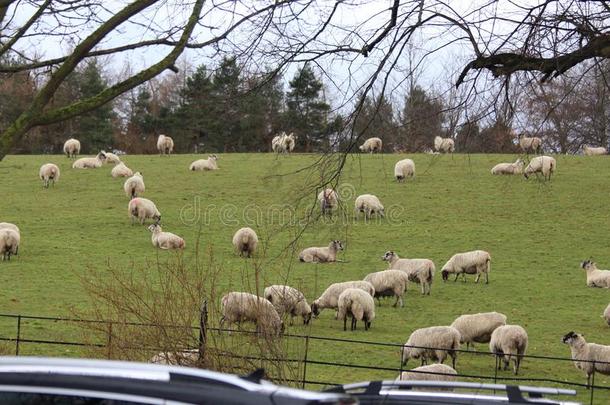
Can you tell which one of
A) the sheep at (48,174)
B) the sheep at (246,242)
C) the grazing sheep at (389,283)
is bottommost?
the grazing sheep at (389,283)

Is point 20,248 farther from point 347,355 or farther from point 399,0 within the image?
point 399,0

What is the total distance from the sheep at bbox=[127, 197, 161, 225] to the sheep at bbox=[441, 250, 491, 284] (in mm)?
13116

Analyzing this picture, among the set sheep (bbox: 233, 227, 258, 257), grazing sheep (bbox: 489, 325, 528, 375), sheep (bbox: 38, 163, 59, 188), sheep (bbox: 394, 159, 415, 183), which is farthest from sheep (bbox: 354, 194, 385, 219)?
grazing sheep (bbox: 489, 325, 528, 375)

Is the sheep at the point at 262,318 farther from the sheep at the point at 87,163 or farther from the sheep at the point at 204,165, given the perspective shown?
the sheep at the point at 87,163

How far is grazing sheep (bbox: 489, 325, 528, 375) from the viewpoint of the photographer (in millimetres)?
18250

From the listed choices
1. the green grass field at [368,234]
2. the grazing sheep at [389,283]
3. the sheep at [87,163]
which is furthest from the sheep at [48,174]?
the grazing sheep at [389,283]

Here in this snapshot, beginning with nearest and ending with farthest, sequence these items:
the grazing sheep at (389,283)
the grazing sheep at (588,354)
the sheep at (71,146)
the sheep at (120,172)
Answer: the grazing sheep at (588,354)
the grazing sheep at (389,283)
the sheep at (120,172)
the sheep at (71,146)

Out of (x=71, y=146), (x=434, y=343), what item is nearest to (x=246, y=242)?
(x=434, y=343)

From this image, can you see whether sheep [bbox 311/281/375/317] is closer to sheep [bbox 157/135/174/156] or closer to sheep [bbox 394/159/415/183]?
sheep [bbox 394/159/415/183]

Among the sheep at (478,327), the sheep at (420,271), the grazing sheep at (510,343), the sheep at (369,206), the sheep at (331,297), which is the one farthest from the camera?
the sheep at (369,206)

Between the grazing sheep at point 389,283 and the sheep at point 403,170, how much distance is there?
69.9 ft

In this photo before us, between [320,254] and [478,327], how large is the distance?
11614 mm

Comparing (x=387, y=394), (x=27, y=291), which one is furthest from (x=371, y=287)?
(x=387, y=394)

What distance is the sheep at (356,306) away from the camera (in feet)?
71.4
